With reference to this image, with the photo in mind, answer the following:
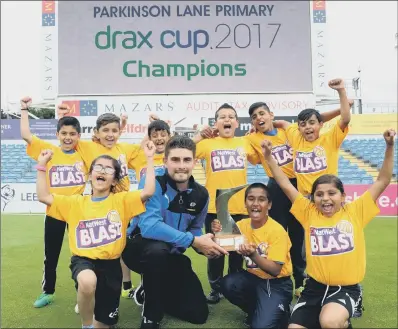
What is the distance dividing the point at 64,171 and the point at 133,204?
90 cm

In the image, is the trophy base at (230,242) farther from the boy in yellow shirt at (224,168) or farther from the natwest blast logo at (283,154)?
→ the natwest blast logo at (283,154)

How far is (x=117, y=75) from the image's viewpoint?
9.85m

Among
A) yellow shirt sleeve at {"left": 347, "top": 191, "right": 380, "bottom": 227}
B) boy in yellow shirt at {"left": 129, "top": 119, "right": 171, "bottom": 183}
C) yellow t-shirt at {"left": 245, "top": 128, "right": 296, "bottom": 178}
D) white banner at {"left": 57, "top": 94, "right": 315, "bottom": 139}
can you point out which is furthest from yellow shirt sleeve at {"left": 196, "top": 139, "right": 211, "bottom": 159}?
white banner at {"left": 57, "top": 94, "right": 315, "bottom": 139}

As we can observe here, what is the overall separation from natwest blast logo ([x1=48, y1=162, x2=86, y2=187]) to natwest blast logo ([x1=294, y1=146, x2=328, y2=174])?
174 cm

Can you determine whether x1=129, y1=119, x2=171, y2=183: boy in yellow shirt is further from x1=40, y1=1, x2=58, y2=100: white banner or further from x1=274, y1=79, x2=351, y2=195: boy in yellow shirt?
x1=40, y1=1, x2=58, y2=100: white banner

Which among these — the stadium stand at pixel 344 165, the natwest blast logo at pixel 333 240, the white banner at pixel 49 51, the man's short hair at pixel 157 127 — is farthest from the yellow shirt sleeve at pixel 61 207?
the white banner at pixel 49 51

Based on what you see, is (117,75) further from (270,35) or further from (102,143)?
(102,143)

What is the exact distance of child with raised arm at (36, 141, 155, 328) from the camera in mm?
2178

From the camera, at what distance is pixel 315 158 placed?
2766 millimetres

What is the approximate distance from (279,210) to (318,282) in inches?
32.7

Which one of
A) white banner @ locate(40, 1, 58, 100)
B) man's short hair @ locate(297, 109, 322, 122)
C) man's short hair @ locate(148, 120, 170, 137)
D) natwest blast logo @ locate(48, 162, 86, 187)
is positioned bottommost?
natwest blast logo @ locate(48, 162, 86, 187)

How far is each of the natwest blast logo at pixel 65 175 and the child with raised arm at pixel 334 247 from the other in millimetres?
1754

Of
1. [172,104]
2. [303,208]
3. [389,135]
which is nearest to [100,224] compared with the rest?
[303,208]

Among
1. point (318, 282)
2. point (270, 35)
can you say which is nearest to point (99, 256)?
point (318, 282)
